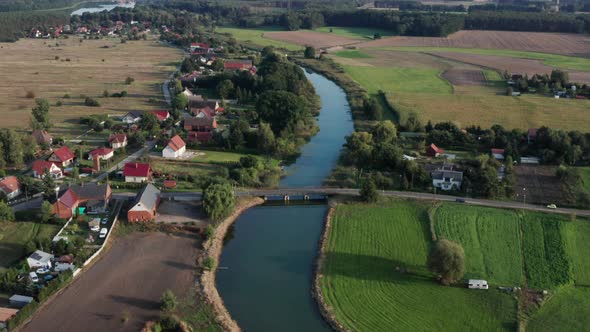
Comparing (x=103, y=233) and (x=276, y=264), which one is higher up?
(x=103, y=233)

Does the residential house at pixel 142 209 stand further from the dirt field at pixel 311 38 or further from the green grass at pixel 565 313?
the dirt field at pixel 311 38

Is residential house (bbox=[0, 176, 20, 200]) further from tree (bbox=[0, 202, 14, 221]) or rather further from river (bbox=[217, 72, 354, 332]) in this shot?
river (bbox=[217, 72, 354, 332])

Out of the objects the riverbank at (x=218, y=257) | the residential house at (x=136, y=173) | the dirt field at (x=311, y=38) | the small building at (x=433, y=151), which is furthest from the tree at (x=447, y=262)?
the dirt field at (x=311, y=38)

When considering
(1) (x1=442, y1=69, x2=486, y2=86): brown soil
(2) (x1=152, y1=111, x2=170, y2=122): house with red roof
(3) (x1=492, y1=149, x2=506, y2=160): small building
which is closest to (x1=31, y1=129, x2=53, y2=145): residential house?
(2) (x1=152, y1=111, x2=170, y2=122): house with red roof

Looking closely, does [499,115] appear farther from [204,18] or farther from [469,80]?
[204,18]

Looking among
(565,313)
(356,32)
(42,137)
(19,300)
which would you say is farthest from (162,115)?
(356,32)

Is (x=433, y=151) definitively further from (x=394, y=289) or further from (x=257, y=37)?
(x=257, y=37)

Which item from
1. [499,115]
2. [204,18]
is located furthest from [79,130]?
[204,18]
